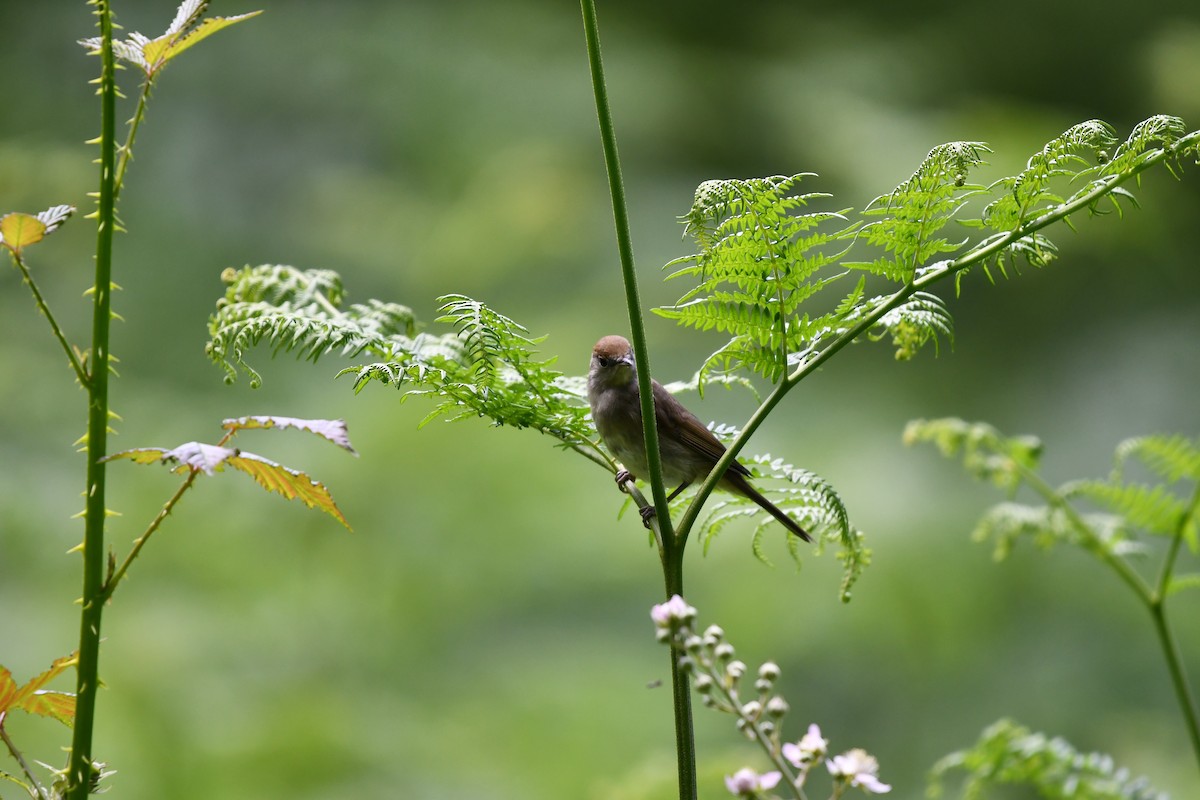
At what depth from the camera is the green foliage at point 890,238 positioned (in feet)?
2.65

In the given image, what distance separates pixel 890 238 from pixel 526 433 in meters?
2.77

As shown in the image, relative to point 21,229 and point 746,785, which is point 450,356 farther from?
point 746,785

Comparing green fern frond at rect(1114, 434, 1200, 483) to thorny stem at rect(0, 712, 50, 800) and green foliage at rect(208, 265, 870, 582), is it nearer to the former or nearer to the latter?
green foliage at rect(208, 265, 870, 582)

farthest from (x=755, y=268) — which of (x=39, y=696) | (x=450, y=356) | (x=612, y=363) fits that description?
(x=612, y=363)

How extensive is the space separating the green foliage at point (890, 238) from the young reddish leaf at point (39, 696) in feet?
1.63

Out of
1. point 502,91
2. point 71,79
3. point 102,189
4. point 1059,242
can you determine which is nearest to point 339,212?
point 502,91

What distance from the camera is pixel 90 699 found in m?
0.60

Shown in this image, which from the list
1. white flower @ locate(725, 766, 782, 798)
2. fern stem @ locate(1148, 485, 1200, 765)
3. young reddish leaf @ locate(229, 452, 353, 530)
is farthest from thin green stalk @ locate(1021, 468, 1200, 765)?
young reddish leaf @ locate(229, 452, 353, 530)

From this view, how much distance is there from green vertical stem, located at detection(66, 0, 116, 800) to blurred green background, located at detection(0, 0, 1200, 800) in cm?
135

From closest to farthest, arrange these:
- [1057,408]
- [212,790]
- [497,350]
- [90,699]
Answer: [90,699], [497,350], [212,790], [1057,408]

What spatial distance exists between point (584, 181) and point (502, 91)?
66cm

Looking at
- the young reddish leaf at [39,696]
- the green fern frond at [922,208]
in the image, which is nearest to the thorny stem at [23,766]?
the young reddish leaf at [39,696]

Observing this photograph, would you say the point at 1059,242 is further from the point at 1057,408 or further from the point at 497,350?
the point at 497,350

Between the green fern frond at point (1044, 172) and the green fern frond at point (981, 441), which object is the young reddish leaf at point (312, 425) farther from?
the green fern frond at point (981, 441)
